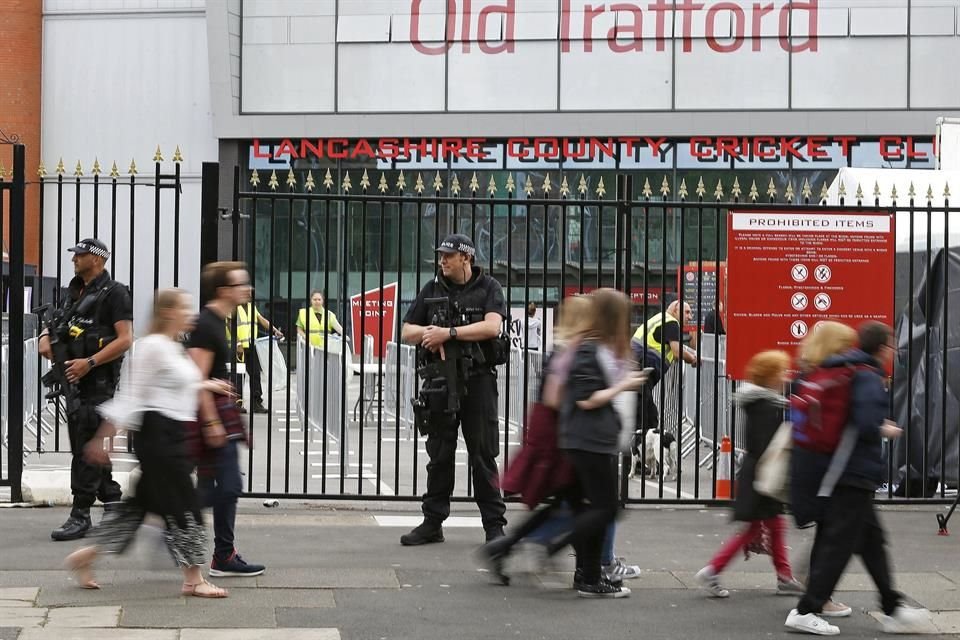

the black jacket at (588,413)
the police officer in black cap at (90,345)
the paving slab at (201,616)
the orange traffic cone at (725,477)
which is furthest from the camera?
the orange traffic cone at (725,477)

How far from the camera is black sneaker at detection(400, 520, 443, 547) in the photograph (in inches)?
332

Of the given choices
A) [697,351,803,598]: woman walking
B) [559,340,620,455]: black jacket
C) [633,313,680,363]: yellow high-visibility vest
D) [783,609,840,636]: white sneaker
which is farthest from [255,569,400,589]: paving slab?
[633,313,680,363]: yellow high-visibility vest

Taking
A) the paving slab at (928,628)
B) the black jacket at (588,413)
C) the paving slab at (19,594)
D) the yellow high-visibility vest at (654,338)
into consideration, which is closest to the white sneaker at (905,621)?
the paving slab at (928,628)

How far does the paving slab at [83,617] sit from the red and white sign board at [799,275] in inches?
195

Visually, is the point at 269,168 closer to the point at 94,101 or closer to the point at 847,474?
the point at 94,101

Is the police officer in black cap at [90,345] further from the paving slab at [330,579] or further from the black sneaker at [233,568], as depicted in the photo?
the paving slab at [330,579]

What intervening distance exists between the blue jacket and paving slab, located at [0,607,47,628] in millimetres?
3643

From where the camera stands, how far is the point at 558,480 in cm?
691

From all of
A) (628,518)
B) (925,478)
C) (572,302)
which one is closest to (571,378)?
(572,302)

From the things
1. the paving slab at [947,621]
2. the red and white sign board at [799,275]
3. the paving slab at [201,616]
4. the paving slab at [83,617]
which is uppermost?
the red and white sign board at [799,275]

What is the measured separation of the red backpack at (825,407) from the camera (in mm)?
6184

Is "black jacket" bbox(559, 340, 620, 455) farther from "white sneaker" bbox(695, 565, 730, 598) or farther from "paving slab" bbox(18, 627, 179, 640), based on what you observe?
"paving slab" bbox(18, 627, 179, 640)

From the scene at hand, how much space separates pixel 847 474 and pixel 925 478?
4584 millimetres

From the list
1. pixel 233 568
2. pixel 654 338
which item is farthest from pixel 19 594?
pixel 654 338
